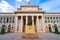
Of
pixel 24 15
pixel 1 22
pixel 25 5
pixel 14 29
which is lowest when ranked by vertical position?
pixel 14 29

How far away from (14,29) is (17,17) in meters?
5.21

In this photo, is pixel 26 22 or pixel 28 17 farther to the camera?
pixel 28 17

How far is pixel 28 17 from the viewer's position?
43.7 meters

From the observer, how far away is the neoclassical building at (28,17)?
4341 centimetres

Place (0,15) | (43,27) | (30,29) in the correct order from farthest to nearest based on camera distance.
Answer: (0,15)
(43,27)
(30,29)

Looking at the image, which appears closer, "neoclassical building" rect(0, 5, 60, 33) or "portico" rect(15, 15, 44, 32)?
"portico" rect(15, 15, 44, 32)

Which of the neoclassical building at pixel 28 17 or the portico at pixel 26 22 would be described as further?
the neoclassical building at pixel 28 17

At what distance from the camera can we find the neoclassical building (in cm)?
4341

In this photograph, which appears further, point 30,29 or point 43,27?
point 43,27

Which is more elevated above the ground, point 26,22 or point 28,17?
point 28,17

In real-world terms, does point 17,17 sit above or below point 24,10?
below

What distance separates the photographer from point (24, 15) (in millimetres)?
43438

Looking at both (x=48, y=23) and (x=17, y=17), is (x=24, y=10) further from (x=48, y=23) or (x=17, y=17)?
(x=48, y=23)

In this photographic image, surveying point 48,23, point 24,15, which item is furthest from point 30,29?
point 48,23
